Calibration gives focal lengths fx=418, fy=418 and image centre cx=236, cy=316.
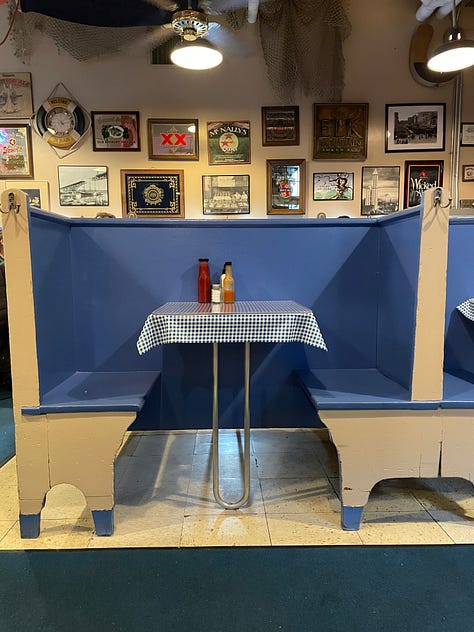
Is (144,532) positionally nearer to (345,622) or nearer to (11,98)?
(345,622)

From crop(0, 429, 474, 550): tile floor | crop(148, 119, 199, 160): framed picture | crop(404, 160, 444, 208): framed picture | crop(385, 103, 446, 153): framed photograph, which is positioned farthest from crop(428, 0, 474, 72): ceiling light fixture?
crop(0, 429, 474, 550): tile floor

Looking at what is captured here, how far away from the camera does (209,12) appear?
373 centimetres

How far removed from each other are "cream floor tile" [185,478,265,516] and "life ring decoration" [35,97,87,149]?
4.06 meters

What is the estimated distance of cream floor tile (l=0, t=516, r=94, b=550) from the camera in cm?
169

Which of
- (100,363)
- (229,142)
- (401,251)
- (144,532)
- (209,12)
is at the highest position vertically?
(209,12)

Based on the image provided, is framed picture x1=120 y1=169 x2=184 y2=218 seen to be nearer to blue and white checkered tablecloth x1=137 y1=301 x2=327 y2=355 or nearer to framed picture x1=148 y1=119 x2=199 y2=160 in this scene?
framed picture x1=148 y1=119 x2=199 y2=160

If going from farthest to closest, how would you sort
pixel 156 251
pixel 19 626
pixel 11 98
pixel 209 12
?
pixel 11 98 < pixel 209 12 < pixel 156 251 < pixel 19 626

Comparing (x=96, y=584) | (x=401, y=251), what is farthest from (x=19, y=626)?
(x=401, y=251)

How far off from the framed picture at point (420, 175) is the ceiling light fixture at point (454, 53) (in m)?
1.24

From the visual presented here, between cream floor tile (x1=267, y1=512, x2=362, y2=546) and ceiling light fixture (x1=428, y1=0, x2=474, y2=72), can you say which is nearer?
cream floor tile (x1=267, y1=512, x2=362, y2=546)

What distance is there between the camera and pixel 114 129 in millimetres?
4633

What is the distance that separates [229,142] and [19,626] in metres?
4.49

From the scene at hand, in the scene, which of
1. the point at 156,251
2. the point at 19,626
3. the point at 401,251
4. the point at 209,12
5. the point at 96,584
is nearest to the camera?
the point at 19,626

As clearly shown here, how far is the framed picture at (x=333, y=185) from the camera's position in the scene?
471 centimetres
